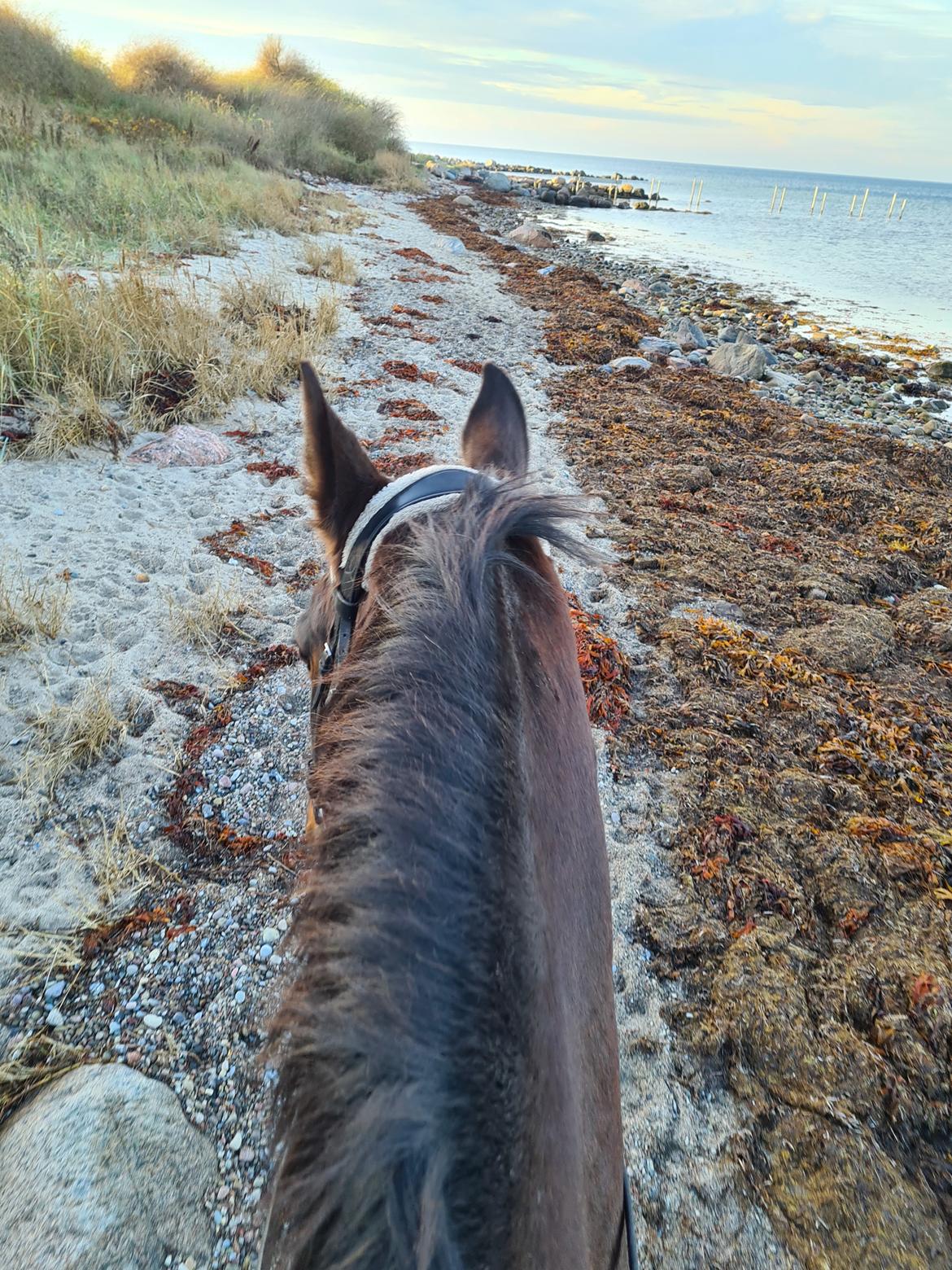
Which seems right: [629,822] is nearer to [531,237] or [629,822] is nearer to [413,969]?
[413,969]

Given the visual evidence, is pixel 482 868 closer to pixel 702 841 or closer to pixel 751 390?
pixel 702 841

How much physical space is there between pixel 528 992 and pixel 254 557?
3777mm

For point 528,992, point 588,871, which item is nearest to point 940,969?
point 588,871

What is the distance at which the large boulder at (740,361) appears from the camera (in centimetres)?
968

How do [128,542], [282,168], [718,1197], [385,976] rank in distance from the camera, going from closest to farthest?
[385,976] → [718,1197] → [128,542] → [282,168]

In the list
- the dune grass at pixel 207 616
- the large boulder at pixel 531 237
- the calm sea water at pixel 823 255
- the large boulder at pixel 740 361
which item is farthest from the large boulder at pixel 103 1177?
the large boulder at pixel 531 237

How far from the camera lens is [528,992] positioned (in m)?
0.57

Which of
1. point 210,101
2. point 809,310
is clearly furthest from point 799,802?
point 210,101

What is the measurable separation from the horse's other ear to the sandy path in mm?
840

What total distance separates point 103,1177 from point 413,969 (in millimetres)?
1391

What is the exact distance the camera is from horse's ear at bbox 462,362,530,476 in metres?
1.66

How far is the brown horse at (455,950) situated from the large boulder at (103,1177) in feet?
3.49

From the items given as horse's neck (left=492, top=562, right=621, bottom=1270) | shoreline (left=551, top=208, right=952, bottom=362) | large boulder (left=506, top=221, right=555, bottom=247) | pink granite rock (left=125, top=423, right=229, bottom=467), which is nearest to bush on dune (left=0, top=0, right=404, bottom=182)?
large boulder (left=506, top=221, right=555, bottom=247)

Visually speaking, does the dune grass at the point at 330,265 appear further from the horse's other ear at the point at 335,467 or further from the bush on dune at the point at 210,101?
the horse's other ear at the point at 335,467
